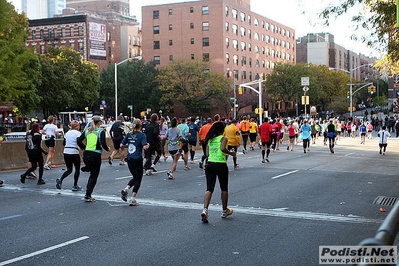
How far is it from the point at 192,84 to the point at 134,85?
9.41 metres

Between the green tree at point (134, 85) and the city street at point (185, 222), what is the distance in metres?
62.4

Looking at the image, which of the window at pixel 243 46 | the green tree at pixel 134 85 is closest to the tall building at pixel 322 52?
the window at pixel 243 46

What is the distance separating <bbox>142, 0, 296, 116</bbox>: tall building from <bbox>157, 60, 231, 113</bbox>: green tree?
5.38 metres

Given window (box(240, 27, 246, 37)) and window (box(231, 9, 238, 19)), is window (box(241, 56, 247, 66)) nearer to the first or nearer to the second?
window (box(240, 27, 246, 37))

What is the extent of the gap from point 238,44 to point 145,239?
7905 centimetres

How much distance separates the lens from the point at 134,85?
78.1m

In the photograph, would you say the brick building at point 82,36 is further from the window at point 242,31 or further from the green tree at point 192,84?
the window at point 242,31

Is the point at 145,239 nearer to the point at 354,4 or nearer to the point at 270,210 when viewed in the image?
the point at 270,210

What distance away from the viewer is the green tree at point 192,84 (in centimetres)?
7362

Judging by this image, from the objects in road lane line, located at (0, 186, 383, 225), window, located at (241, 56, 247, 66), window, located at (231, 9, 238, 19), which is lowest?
road lane line, located at (0, 186, 383, 225)

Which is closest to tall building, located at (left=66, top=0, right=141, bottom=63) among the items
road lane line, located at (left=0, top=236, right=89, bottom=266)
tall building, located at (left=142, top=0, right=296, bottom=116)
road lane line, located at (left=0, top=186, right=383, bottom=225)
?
tall building, located at (left=142, top=0, right=296, bottom=116)

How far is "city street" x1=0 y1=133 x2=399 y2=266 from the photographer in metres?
7.04

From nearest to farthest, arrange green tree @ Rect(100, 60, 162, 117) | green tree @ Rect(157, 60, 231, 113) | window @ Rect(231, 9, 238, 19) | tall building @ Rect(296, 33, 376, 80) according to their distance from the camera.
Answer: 1. green tree @ Rect(157, 60, 231, 113)
2. green tree @ Rect(100, 60, 162, 117)
3. window @ Rect(231, 9, 238, 19)
4. tall building @ Rect(296, 33, 376, 80)

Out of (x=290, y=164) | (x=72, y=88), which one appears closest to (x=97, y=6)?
(x=72, y=88)
